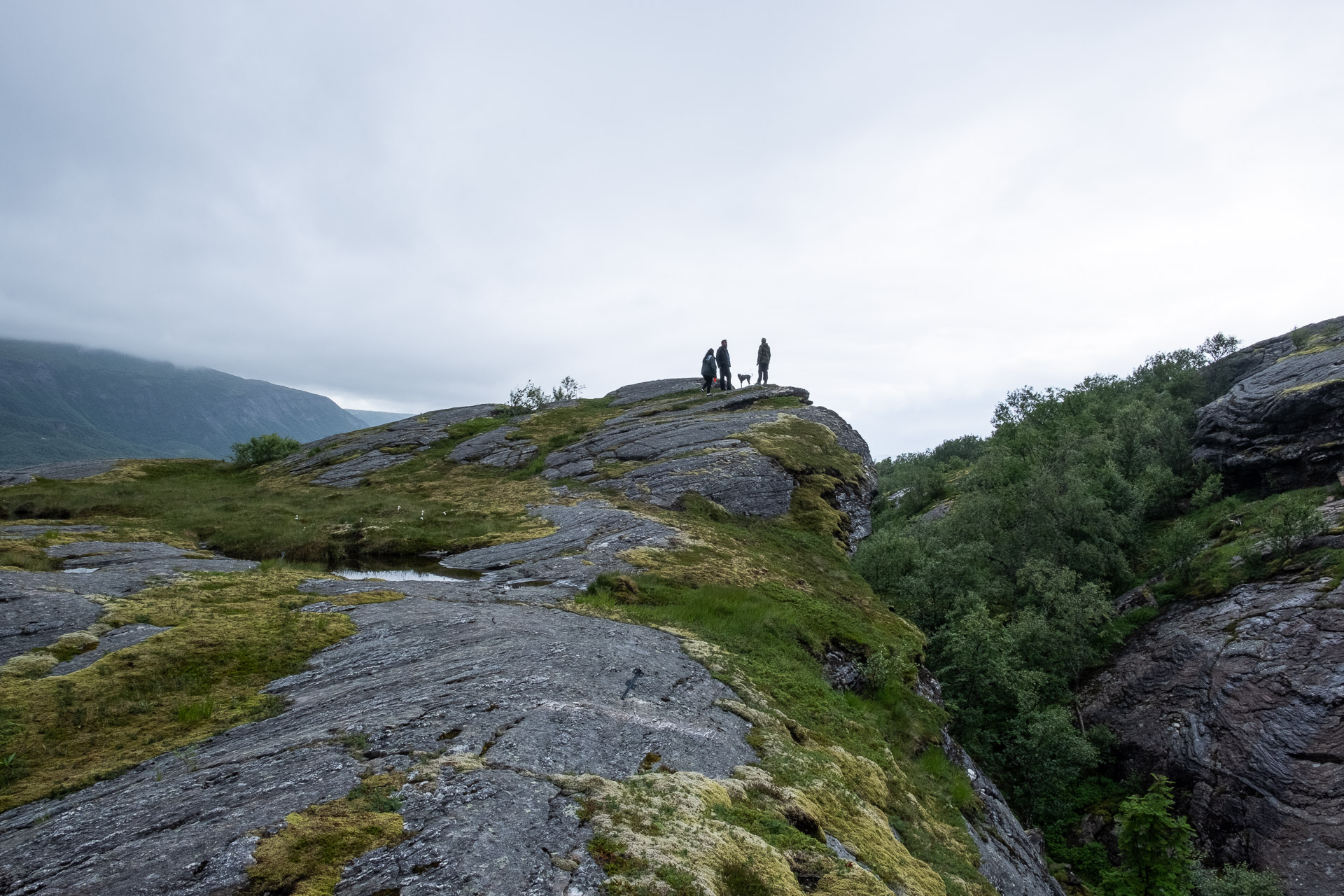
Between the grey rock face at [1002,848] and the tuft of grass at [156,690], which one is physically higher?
the tuft of grass at [156,690]

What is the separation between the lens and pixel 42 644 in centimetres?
1355

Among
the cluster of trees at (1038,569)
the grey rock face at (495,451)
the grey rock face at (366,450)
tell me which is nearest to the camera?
the cluster of trees at (1038,569)

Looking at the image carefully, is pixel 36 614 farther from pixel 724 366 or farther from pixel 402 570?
pixel 724 366

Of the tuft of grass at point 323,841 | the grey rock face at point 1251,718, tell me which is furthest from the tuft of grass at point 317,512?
the grey rock face at point 1251,718

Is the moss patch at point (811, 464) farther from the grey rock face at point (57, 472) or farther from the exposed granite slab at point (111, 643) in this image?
the grey rock face at point (57, 472)

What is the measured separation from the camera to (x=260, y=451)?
72875mm

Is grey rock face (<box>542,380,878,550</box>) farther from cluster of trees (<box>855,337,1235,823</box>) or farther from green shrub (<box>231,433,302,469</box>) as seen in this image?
green shrub (<box>231,433,302,469</box>)

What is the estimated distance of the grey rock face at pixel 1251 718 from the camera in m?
27.4

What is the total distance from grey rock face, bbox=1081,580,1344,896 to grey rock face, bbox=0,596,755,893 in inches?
1294

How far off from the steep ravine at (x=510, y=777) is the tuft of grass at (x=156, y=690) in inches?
23.2

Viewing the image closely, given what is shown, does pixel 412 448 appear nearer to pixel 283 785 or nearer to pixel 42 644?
pixel 42 644

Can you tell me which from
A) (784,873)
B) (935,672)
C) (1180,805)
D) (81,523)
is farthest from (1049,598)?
(81,523)

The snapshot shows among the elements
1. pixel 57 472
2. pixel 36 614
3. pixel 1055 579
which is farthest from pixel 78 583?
Result: pixel 57 472

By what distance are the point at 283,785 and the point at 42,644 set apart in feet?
35.5
